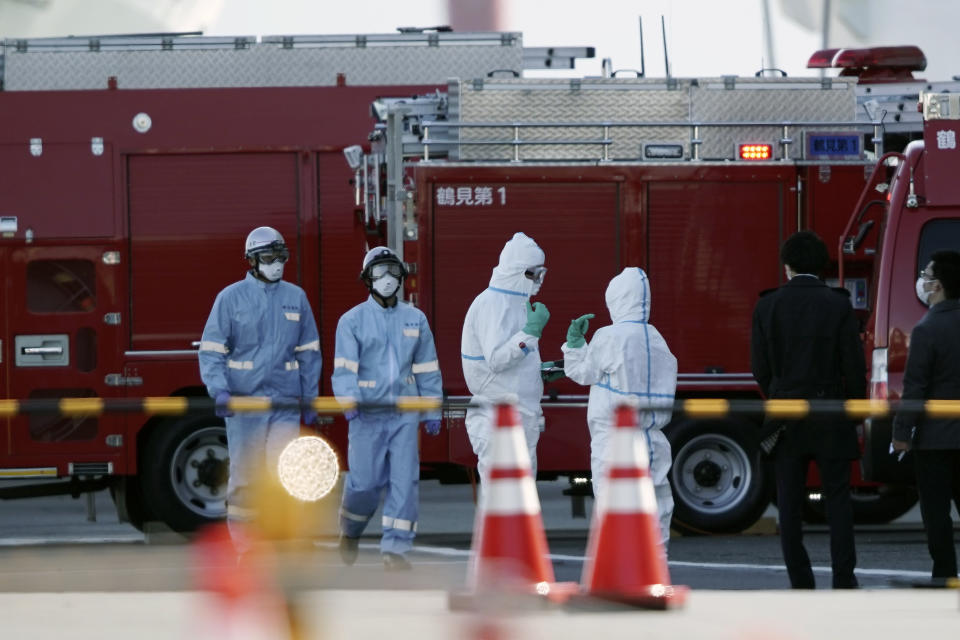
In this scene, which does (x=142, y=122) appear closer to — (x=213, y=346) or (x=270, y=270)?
(x=270, y=270)

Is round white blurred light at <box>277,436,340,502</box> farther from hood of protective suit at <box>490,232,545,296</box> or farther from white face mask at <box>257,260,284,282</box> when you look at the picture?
white face mask at <box>257,260,284,282</box>

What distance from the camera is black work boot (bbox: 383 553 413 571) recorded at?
33.2 feet

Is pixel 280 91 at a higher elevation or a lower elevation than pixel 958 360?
higher

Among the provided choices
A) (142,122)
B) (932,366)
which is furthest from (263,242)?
(932,366)

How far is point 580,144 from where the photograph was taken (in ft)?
42.3

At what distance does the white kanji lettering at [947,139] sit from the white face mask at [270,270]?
398 centimetres

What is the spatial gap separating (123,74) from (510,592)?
28.2 ft

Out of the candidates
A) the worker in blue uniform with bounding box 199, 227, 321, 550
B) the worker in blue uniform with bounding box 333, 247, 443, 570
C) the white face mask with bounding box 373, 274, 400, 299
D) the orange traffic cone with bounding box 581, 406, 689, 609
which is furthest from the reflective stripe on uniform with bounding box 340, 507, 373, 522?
the orange traffic cone with bounding box 581, 406, 689, 609

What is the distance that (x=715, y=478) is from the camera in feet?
42.2

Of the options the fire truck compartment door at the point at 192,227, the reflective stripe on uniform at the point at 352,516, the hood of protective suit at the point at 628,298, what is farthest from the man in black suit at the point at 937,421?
the fire truck compartment door at the point at 192,227

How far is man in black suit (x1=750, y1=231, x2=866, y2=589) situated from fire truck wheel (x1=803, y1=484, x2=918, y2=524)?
4500mm

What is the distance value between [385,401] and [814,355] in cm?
248

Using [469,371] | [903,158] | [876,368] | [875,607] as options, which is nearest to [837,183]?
[903,158]

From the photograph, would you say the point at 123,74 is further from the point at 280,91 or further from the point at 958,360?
the point at 958,360
